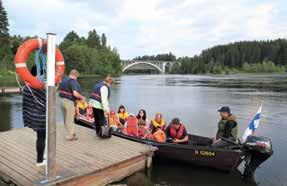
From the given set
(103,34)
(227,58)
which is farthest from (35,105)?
(227,58)

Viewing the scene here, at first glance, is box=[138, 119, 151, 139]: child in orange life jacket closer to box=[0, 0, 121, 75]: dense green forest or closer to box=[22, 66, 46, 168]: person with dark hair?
box=[22, 66, 46, 168]: person with dark hair

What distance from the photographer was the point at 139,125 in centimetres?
1079

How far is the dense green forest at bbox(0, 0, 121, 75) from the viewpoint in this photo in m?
54.7

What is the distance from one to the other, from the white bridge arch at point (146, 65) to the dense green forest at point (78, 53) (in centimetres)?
1202

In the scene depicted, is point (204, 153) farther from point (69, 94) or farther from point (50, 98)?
point (50, 98)

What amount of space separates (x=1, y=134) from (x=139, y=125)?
4384 millimetres

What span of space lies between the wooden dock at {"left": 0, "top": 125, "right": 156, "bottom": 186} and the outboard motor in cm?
246

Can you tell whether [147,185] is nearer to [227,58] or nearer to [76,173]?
[76,173]

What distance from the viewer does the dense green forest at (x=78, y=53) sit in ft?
179

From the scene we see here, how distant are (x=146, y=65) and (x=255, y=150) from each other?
412 ft

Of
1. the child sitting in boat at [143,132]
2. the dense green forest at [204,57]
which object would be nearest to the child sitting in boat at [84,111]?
the child sitting in boat at [143,132]

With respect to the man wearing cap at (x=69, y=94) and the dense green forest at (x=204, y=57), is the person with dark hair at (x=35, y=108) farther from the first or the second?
the dense green forest at (x=204, y=57)

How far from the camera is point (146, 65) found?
133 meters

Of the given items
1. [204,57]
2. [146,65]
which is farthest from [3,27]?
[204,57]
